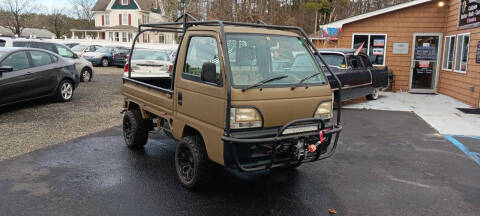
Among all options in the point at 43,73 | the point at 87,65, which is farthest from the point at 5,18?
the point at 43,73

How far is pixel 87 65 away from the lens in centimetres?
1583

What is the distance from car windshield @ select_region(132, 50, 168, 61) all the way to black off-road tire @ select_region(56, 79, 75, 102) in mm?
3790

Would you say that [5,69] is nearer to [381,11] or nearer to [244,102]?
[244,102]

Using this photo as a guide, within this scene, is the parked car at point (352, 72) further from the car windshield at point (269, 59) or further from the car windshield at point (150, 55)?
the car windshield at point (150, 55)

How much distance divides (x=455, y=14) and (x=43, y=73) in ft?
43.3

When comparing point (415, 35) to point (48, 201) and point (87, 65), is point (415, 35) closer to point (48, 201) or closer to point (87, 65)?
point (87, 65)

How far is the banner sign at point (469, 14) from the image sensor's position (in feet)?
37.8

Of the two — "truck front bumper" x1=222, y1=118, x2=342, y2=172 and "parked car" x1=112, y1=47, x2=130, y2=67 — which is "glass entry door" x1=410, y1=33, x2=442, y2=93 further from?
"parked car" x1=112, y1=47, x2=130, y2=67

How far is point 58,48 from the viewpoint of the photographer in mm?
14438

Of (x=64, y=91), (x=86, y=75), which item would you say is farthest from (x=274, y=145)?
(x=86, y=75)

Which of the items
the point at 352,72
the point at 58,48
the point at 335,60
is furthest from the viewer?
the point at 58,48

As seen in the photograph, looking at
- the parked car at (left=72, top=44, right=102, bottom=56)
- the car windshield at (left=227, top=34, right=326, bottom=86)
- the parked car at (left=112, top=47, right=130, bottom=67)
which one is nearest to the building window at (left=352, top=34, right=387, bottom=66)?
the car windshield at (left=227, top=34, right=326, bottom=86)

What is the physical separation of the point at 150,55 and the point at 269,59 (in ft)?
35.0

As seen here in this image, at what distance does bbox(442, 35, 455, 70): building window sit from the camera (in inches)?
547
